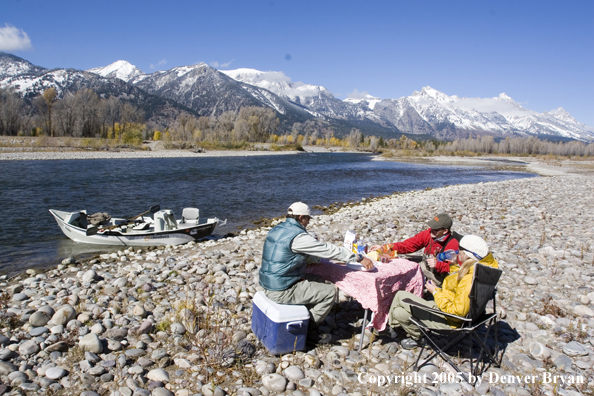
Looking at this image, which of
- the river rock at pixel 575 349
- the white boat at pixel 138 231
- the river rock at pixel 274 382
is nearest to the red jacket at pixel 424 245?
the river rock at pixel 575 349

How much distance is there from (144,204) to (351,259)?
69.6 feet

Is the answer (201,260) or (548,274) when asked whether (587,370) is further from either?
(201,260)

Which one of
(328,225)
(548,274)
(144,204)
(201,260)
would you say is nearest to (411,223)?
(328,225)

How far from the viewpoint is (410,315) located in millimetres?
4836

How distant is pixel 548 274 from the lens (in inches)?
309

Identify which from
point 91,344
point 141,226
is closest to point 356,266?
point 91,344

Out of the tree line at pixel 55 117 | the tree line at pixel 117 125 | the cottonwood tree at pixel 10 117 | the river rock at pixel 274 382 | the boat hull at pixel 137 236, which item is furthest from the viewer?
the tree line at pixel 117 125

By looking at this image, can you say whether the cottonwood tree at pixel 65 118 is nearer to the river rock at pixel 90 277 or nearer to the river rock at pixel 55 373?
the river rock at pixel 90 277

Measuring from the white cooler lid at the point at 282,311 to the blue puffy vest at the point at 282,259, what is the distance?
0.80ft

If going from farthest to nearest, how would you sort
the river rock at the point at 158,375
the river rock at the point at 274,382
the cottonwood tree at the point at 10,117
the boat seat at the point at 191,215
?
the cottonwood tree at the point at 10,117 → the boat seat at the point at 191,215 → the river rock at the point at 158,375 → the river rock at the point at 274,382

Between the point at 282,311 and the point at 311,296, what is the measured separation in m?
0.48

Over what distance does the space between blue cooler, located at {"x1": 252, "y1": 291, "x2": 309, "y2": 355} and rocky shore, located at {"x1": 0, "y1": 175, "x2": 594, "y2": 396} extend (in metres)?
0.18

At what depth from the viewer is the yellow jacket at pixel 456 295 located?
4492mm

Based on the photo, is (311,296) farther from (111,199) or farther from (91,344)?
(111,199)
